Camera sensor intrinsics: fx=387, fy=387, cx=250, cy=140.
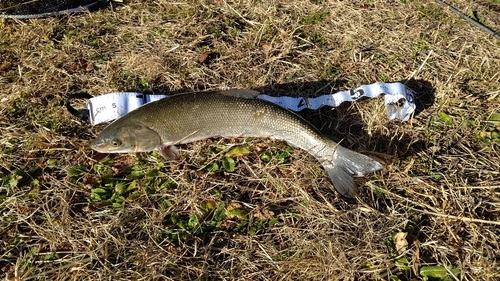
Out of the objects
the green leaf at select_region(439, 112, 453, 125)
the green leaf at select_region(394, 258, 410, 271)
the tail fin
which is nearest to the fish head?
the tail fin

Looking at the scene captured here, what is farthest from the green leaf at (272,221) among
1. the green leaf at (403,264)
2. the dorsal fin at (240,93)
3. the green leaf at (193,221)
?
the dorsal fin at (240,93)

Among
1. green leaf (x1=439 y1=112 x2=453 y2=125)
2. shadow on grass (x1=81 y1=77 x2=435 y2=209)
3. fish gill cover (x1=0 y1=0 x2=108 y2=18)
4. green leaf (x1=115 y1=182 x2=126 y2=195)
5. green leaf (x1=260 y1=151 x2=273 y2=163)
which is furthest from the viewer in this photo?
fish gill cover (x1=0 y1=0 x2=108 y2=18)

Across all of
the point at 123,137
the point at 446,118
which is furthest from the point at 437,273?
the point at 123,137

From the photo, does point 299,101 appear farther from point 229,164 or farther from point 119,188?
point 119,188

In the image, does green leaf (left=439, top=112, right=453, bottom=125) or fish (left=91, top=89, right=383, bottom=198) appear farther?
green leaf (left=439, top=112, right=453, bottom=125)

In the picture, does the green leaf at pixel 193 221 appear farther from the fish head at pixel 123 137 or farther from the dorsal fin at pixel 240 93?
the dorsal fin at pixel 240 93

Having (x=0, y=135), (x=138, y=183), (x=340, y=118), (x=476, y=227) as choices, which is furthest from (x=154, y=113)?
(x=476, y=227)

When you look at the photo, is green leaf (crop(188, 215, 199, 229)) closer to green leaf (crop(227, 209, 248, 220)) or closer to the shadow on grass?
green leaf (crop(227, 209, 248, 220))
